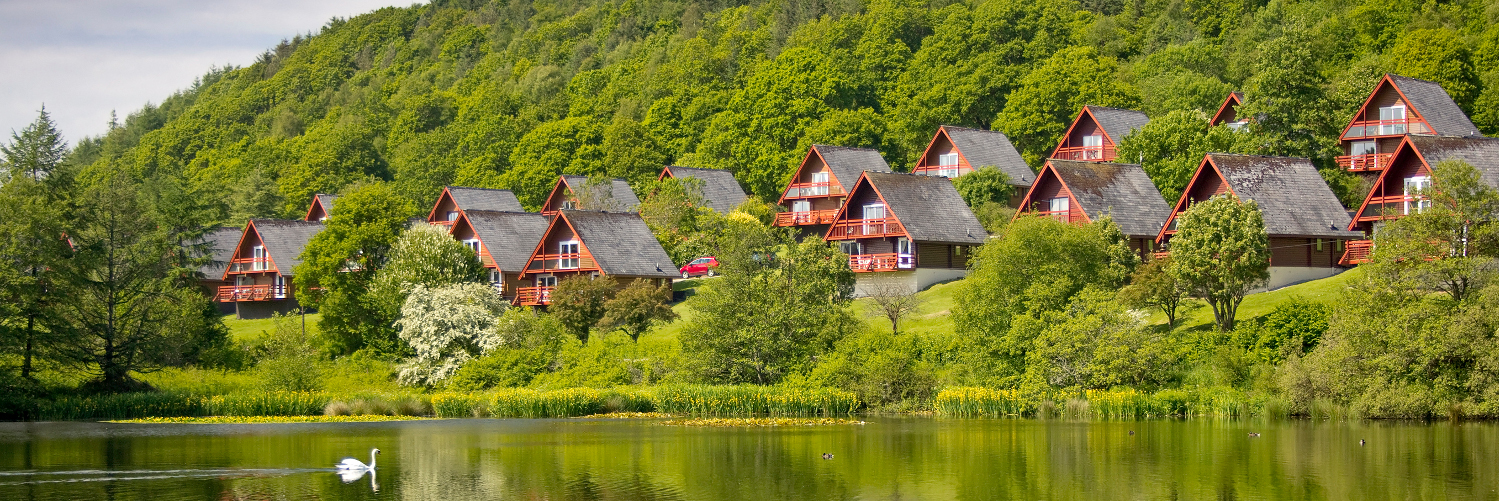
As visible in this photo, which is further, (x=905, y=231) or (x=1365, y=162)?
(x=1365, y=162)

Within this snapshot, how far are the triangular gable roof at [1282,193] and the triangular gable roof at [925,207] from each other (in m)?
11.4

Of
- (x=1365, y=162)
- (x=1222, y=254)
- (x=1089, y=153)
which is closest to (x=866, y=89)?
(x=1089, y=153)

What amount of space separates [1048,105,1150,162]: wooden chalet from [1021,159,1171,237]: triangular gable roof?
12550 millimetres

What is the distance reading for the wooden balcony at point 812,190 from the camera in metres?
Result: 87.5

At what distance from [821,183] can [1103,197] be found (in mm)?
22445

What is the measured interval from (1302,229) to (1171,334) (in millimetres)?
15614

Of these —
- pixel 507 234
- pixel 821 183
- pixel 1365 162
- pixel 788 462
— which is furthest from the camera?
pixel 821 183

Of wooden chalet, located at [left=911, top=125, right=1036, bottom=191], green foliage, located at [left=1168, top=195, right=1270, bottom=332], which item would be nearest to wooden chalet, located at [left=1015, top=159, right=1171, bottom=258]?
wooden chalet, located at [left=911, top=125, right=1036, bottom=191]

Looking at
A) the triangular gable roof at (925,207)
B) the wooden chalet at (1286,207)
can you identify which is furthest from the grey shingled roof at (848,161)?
the wooden chalet at (1286,207)

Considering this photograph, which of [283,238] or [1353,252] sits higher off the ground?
[283,238]

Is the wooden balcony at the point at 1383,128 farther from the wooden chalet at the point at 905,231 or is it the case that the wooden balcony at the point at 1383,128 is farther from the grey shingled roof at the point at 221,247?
the grey shingled roof at the point at 221,247

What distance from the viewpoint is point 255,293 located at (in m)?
93.4

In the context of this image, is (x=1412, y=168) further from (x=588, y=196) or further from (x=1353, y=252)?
(x=588, y=196)

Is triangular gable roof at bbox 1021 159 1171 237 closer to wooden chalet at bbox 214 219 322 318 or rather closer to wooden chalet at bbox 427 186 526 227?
wooden chalet at bbox 427 186 526 227
